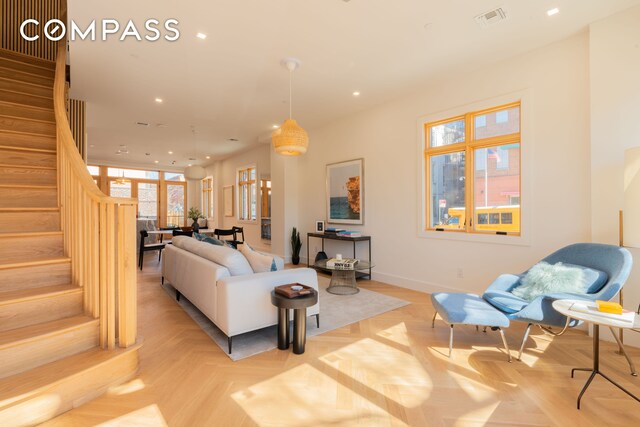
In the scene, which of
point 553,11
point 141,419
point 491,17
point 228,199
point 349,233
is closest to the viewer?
point 141,419

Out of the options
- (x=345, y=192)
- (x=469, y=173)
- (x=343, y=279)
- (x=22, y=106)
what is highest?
(x=22, y=106)

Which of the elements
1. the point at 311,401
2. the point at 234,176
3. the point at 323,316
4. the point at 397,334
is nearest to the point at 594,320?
the point at 397,334

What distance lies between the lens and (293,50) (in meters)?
3.49

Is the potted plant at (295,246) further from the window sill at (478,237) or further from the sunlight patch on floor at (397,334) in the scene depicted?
the sunlight patch on floor at (397,334)

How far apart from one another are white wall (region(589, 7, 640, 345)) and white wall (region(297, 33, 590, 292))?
144 millimetres

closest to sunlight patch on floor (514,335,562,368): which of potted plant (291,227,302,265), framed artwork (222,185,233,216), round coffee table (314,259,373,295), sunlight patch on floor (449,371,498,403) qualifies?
sunlight patch on floor (449,371,498,403)

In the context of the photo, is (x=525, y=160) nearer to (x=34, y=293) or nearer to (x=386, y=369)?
(x=386, y=369)

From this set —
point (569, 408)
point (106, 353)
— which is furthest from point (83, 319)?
point (569, 408)

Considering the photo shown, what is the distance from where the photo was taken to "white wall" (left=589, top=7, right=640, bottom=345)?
2783mm

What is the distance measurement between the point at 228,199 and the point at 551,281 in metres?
9.51

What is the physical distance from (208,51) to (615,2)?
13.3 ft

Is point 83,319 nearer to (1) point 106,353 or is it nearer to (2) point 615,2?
(1) point 106,353

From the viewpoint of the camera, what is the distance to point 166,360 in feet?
8.11

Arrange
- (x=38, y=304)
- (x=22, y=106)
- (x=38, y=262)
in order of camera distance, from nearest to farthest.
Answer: (x=38, y=304)
(x=38, y=262)
(x=22, y=106)
